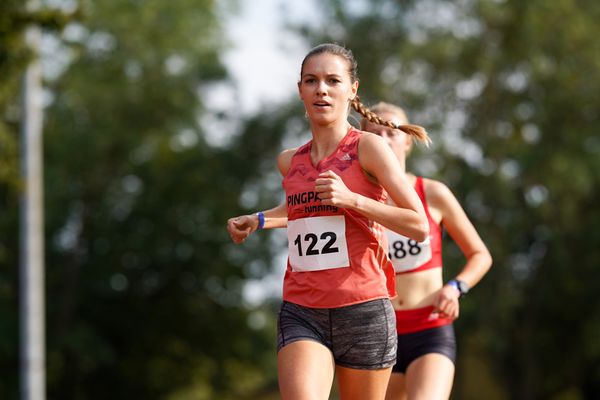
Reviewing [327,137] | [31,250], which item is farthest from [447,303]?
[31,250]

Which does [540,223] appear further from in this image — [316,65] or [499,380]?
[316,65]

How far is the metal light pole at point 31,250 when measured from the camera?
49.0ft

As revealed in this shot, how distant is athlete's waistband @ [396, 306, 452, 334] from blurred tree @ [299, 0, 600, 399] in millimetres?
18084

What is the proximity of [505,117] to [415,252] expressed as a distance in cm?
2043

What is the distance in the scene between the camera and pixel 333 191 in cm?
387

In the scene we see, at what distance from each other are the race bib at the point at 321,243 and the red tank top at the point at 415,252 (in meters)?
1.54

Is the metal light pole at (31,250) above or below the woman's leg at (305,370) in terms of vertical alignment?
above

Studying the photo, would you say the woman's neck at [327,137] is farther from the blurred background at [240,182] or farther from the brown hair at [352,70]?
the blurred background at [240,182]

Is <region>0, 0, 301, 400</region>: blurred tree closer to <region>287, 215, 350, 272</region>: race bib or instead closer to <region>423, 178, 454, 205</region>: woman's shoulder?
<region>423, 178, 454, 205</region>: woman's shoulder

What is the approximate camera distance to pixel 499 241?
24797 millimetres

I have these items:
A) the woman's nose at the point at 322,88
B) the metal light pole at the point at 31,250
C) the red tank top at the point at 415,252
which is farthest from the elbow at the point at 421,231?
the metal light pole at the point at 31,250

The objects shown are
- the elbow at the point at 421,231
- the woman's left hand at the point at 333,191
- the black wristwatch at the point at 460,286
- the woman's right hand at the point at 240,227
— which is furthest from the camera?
the black wristwatch at the point at 460,286

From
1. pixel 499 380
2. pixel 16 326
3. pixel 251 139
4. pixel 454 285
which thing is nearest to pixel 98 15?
pixel 251 139

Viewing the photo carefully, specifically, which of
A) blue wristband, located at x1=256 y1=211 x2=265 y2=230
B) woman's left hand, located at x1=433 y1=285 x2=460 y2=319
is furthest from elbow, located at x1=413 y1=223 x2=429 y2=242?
woman's left hand, located at x1=433 y1=285 x2=460 y2=319
